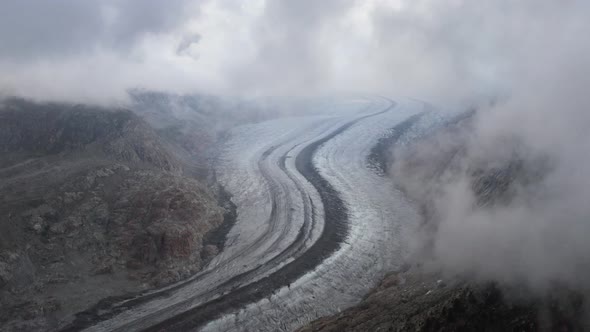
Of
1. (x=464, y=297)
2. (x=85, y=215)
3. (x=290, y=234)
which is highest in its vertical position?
(x=85, y=215)

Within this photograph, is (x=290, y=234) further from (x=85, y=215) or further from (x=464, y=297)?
(x=464, y=297)

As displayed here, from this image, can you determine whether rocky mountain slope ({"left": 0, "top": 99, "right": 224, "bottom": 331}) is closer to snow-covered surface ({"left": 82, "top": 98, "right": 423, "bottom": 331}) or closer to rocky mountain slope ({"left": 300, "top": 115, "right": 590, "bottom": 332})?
snow-covered surface ({"left": 82, "top": 98, "right": 423, "bottom": 331})

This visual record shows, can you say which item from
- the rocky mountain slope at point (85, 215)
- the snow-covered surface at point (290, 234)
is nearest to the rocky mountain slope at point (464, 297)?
the snow-covered surface at point (290, 234)

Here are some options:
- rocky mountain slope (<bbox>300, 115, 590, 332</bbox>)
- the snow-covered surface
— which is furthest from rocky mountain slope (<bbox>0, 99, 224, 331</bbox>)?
rocky mountain slope (<bbox>300, 115, 590, 332</bbox>)

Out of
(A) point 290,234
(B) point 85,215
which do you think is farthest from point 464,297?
(B) point 85,215

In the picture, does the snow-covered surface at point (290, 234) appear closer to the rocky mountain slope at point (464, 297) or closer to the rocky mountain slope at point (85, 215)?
the rocky mountain slope at point (464, 297)

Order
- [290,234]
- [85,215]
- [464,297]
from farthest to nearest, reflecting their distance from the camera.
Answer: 1. [290,234]
2. [85,215]
3. [464,297]
